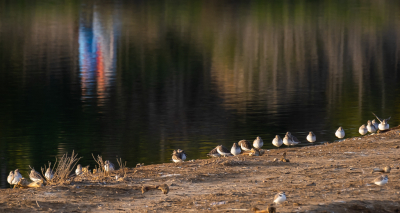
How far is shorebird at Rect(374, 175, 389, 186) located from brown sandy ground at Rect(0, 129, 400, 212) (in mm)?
107

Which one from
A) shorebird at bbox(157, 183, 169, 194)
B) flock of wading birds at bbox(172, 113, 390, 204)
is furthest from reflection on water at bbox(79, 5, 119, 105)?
shorebird at bbox(157, 183, 169, 194)

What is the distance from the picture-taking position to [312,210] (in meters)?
9.05

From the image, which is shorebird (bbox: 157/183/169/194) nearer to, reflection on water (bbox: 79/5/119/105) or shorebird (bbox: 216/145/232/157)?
shorebird (bbox: 216/145/232/157)

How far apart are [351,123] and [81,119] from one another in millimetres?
9855

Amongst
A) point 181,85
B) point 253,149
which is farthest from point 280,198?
point 181,85

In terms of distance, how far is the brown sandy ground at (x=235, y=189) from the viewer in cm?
965

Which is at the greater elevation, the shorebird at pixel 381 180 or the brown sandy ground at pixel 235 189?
the shorebird at pixel 381 180

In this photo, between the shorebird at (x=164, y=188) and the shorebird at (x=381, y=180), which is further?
the shorebird at (x=164, y=188)

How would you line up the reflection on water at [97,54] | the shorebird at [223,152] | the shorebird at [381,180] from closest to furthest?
the shorebird at [381,180]
the shorebird at [223,152]
the reflection on water at [97,54]

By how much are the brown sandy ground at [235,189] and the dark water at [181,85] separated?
4.99m

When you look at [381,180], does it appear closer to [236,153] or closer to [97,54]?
[236,153]


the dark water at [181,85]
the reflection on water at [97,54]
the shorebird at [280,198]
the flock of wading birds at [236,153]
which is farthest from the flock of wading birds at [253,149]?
the reflection on water at [97,54]

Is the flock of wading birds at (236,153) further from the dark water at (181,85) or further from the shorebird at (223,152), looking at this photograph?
the dark water at (181,85)

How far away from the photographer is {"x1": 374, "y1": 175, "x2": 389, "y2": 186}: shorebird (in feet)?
34.1
